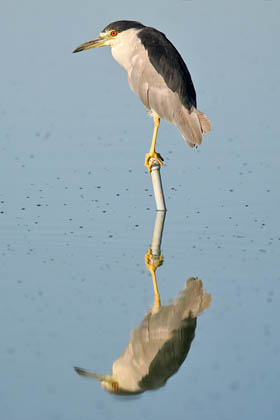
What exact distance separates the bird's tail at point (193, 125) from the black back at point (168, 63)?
10 cm

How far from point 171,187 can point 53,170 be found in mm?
1464

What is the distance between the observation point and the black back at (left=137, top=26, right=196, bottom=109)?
10.5m

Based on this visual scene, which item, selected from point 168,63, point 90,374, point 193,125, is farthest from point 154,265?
point 168,63

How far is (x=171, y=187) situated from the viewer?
11445mm

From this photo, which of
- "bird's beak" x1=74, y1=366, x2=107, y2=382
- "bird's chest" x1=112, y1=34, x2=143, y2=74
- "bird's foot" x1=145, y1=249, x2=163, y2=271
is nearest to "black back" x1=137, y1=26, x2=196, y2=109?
"bird's chest" x1=112, y1=34, x2=143, y2=74

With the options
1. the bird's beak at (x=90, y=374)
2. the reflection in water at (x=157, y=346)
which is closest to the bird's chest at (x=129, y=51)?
the reflection in water at (x=157, y=346)

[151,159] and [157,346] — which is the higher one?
[151,159]

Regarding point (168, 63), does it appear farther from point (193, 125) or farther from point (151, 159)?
point (151, 159)

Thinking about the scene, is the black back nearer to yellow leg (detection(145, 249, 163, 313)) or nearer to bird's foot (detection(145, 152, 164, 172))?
bird's foot (detection(145, 152, 164, 172))

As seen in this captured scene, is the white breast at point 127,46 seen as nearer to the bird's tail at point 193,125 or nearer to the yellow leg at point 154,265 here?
the bird's tail at point 193,125

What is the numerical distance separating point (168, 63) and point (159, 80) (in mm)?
230

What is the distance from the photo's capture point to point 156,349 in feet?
23.3

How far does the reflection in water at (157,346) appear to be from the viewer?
6.57 meters

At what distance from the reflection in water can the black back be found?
2.85m
